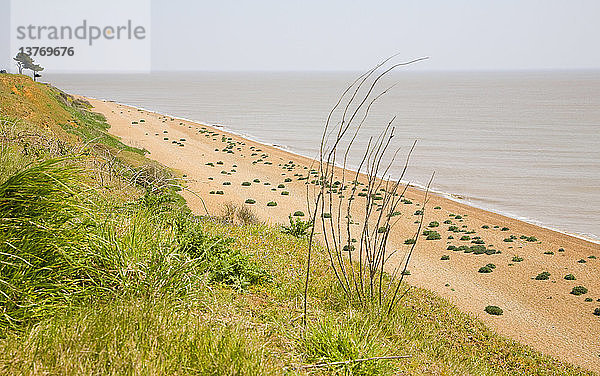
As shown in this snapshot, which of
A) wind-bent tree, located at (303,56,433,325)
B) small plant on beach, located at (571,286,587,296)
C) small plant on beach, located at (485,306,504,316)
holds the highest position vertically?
wind-bent tree, located at (303,56,433,325)

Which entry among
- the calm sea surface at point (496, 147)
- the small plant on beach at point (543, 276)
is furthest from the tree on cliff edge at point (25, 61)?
the small plant on beach at point (543, 276)

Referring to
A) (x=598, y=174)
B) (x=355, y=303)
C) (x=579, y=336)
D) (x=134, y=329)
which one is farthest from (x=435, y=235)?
(x=598, y=174)

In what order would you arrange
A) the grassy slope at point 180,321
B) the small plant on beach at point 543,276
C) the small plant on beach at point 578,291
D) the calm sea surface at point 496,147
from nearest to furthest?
the grassy slope at point 180,321
the small plant on beach at point 578,291
the small plant on beach at point 543,276
the calm sea surface at point 496,147

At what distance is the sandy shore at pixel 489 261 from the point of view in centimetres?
1421

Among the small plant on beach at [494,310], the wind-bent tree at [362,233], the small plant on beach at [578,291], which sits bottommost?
the small plant on beach at [578,291]

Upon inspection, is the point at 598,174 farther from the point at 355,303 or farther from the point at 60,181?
the point at 60,181

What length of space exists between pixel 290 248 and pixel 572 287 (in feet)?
40.9

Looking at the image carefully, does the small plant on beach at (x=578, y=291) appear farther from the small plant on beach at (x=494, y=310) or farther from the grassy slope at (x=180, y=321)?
the grassy slope at (x=180, y=321)

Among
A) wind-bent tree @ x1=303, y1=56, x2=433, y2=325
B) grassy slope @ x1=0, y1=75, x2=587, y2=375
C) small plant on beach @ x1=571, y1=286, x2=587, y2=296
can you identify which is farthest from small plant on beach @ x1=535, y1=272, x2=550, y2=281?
grassy slope @ x1=0, y1=75, x2=587, y2=375

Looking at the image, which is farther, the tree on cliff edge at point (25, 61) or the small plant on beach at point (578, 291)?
the tree on cliff edge at point (25, 61)

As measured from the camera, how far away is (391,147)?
53.6 meters

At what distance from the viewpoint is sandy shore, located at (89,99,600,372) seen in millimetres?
14211

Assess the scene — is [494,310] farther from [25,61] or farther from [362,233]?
[25,61]

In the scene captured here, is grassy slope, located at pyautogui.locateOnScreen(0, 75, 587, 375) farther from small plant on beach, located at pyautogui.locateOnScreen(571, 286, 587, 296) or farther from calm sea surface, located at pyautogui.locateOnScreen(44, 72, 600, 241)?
calm sea surface, located at pyautogui.locateOnScreen(44, 72, 600, 241)
